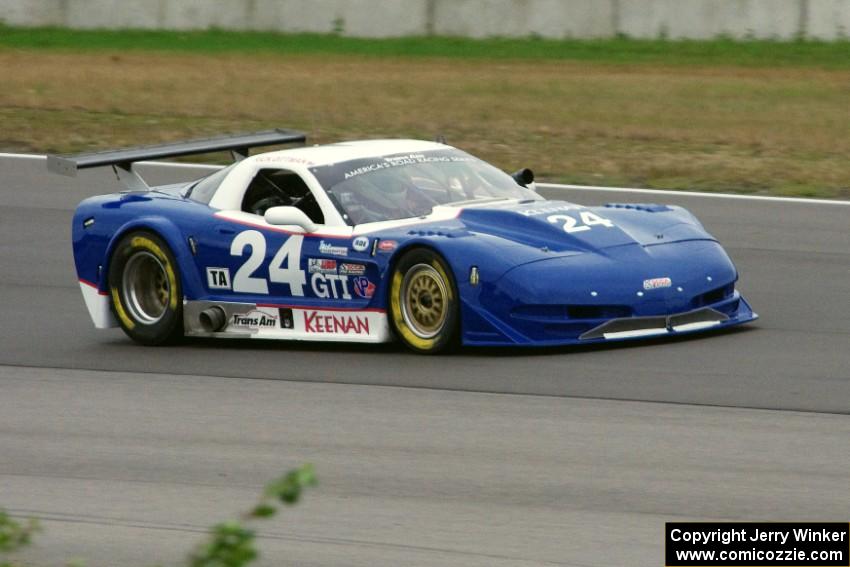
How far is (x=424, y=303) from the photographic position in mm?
9305

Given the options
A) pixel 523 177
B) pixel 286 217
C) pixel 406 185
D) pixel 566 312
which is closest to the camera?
pixel 566 312

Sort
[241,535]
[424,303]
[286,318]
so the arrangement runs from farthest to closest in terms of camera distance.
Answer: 1. [286,318]
2. [424,303]
3. [241,535]

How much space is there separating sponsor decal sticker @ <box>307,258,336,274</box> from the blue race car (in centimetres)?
1

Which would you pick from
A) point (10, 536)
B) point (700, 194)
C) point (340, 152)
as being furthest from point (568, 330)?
point (700, 194)

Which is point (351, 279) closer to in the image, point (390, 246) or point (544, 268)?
point (390, 246)

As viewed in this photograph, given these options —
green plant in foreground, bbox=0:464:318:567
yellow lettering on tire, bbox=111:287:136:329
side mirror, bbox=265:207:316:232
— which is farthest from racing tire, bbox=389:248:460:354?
green plant in foreground, bbox=0:464:318:567

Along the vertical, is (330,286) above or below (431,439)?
above

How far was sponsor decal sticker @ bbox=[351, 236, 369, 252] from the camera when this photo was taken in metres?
9.46

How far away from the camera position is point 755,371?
28.3 feet

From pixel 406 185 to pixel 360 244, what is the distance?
676 millimetres

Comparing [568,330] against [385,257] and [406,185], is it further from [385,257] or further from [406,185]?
[406,185]

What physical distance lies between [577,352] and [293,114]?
12.4m

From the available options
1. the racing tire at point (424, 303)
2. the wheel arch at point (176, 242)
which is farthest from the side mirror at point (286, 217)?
the wheel arch at point (176, 242)

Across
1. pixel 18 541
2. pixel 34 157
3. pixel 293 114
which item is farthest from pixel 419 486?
pixel 293 114
